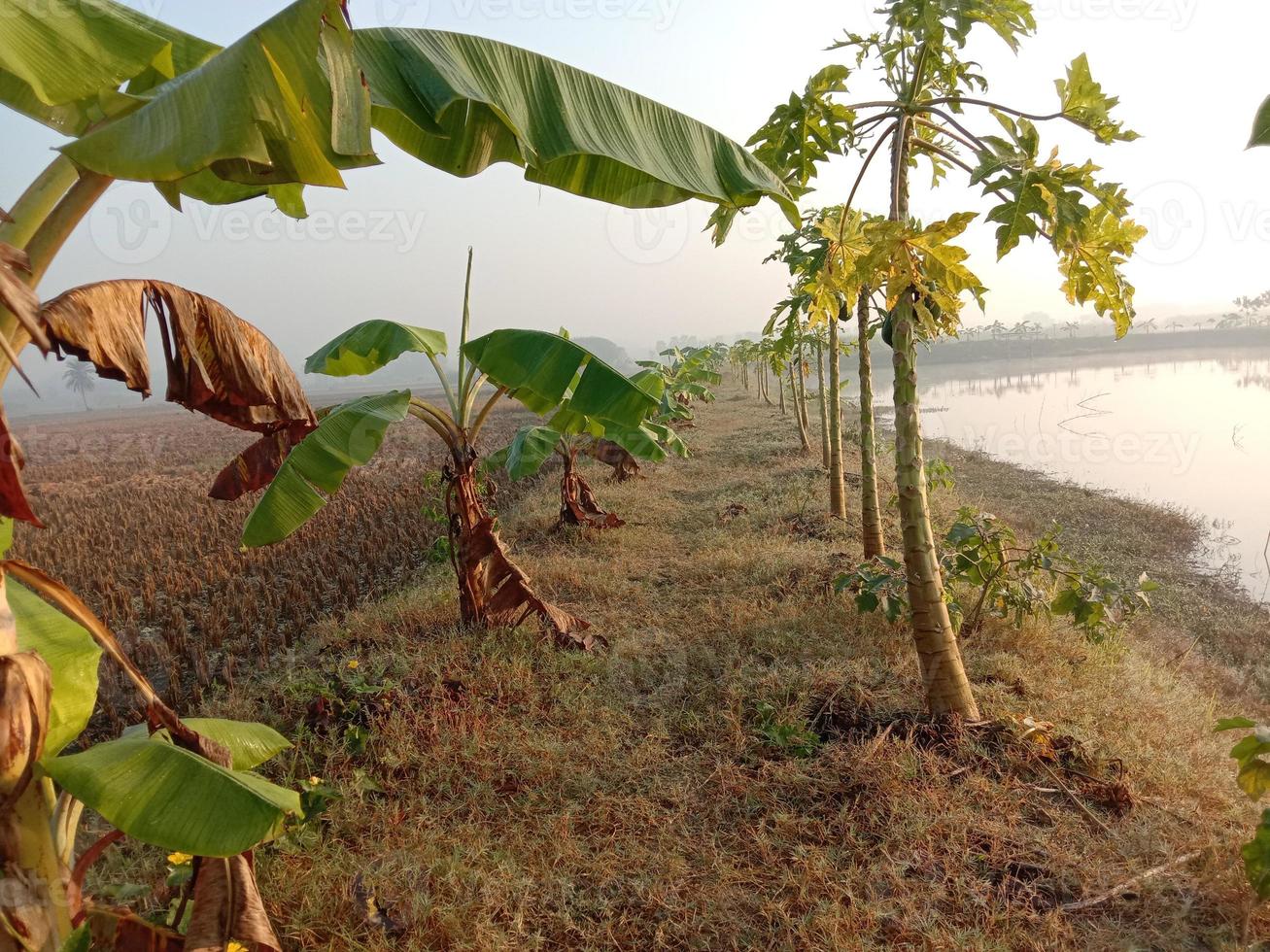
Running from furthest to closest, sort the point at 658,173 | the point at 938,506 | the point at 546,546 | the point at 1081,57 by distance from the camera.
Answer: the point at 938,506 → the point at 546,546 → the point at 1081,57 → the point at 658,173

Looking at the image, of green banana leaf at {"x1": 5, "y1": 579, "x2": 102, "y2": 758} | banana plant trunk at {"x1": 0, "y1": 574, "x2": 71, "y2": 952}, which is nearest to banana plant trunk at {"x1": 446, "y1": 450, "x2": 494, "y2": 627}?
green banana leaf at {"x1": 5, "y1": 579, "x2": 102, "y2": 758}

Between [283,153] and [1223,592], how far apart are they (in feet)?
34.3

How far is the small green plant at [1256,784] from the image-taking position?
2.35 m

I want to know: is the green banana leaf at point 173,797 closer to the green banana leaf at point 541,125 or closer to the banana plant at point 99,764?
the banana plant at point 99,764

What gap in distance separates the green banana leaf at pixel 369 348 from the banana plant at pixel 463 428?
1cm

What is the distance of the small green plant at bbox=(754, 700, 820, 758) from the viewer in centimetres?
395

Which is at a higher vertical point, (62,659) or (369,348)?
(369,348)

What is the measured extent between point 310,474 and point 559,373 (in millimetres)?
1627

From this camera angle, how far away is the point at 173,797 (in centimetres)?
182

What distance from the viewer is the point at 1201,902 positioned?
107 inches

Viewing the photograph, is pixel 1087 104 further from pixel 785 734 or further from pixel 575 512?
pixel 575 512

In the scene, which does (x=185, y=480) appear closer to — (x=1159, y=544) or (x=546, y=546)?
(x=546, y=546)

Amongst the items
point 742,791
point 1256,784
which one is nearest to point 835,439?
point 742,791

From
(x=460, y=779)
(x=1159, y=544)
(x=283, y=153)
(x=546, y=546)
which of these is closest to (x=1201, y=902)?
(x=460, y=779)
